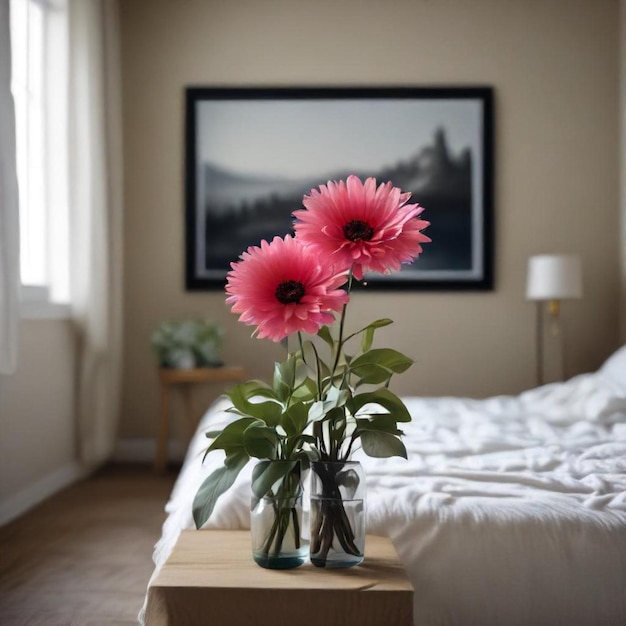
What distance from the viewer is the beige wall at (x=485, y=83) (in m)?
4.40

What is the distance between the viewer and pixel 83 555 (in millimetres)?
2617

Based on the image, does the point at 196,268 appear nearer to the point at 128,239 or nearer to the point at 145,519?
the point at 128,239

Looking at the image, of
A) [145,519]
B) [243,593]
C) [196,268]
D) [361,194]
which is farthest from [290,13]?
[243,593]

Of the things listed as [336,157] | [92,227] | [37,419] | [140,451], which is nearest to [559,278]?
[336,157]

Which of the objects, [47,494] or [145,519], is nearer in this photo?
[145,519]

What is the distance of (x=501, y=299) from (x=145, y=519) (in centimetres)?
246

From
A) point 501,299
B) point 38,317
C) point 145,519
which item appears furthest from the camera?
point 501,299

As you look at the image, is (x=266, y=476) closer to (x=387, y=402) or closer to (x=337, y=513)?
(x=337, y=513)

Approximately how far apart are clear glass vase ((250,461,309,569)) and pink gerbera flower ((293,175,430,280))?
330 millimetres

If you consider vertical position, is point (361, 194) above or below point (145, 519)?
above

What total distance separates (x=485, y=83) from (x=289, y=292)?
12.4 feet

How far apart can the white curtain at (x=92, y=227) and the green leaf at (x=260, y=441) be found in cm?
281

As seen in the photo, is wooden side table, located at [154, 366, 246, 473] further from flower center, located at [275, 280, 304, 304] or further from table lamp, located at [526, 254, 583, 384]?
flower center, located at [275, 280, 304, 304]

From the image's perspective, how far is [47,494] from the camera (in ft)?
11.5
